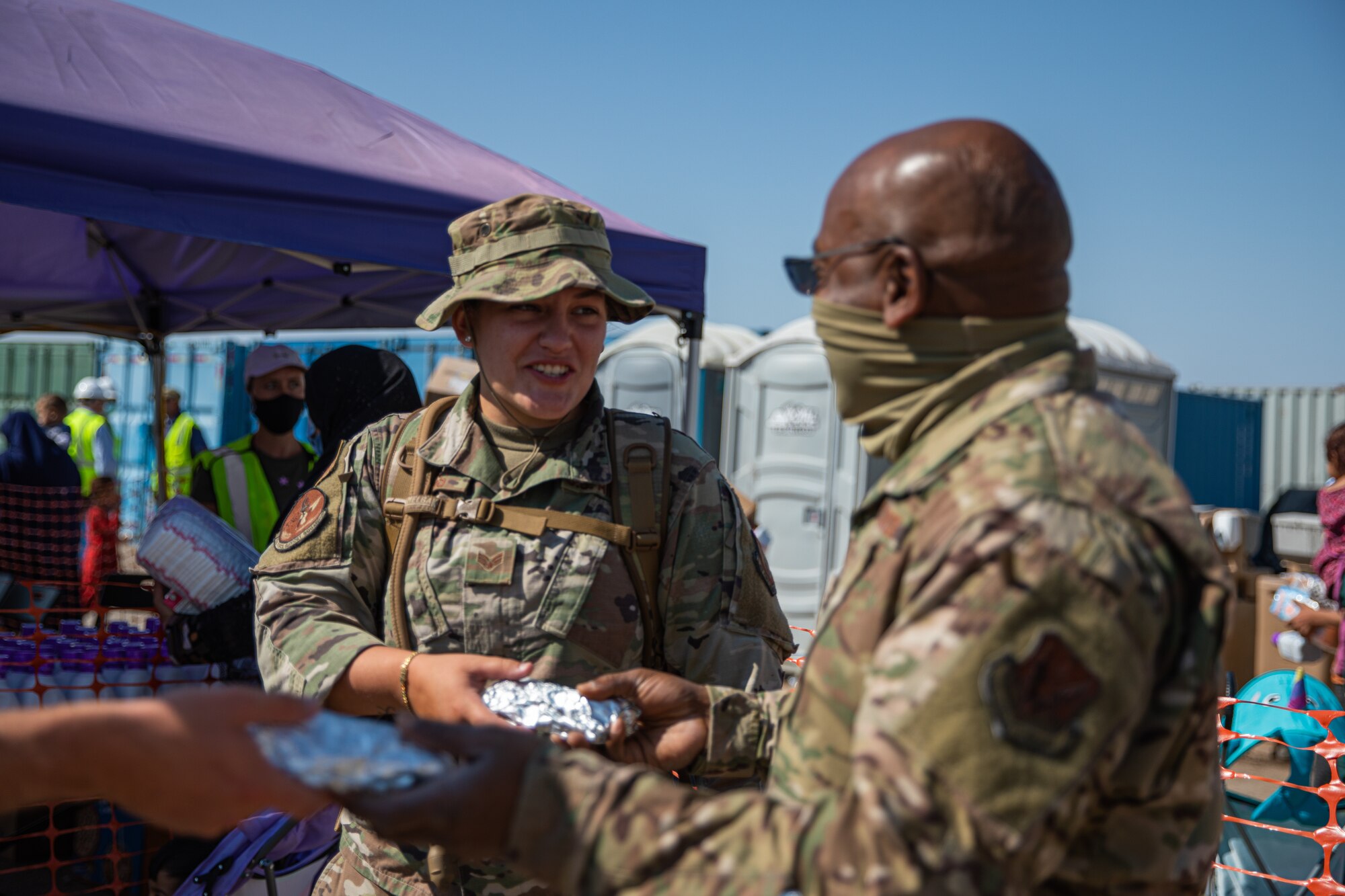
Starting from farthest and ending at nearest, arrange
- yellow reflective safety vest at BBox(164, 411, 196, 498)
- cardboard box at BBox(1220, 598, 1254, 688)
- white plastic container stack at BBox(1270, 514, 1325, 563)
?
yellow reflective safety vest at BBox(164, 411, 196, 498) < white plastic container stack at BBox(1270, 514, 1325, 563) < cardboard box at BBox(1220, 598, 1254, 688)

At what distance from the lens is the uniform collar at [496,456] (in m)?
2.18

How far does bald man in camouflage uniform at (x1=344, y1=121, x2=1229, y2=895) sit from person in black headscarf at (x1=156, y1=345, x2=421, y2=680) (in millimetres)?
2396

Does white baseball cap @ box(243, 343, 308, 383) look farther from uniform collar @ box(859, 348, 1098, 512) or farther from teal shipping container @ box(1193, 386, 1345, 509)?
teal shipping container @ box(1193, 386, 1345, 509)

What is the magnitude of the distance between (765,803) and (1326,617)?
538 centimetres

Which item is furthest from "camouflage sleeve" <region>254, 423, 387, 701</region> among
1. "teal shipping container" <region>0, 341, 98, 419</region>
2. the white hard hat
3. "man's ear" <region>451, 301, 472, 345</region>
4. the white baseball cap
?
"teal shipping container" <region>0, 341, 98, 419</region>

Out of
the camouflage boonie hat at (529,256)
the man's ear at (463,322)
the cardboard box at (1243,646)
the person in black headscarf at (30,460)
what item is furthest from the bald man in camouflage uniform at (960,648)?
the cardboard box at (1243,646)

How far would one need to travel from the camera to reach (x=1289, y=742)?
394 cm

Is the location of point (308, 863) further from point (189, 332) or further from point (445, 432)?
point (189, 332)

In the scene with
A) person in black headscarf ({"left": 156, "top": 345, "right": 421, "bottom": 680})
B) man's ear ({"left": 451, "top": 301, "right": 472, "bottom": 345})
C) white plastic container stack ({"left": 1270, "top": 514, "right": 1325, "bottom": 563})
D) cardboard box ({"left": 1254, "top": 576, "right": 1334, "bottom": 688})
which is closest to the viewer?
man's ear ({"left": 451, "top": 301, "right": 472, "bottom": 345})

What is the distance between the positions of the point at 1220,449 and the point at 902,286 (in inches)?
573

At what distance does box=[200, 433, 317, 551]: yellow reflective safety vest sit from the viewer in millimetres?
4684

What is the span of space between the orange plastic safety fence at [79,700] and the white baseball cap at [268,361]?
4.52ft

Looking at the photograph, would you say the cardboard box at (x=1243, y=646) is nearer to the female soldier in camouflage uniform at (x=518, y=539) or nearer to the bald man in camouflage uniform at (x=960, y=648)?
the female soldier in camouflage uniform at (x=518, y=539)

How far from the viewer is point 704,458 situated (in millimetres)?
2307
